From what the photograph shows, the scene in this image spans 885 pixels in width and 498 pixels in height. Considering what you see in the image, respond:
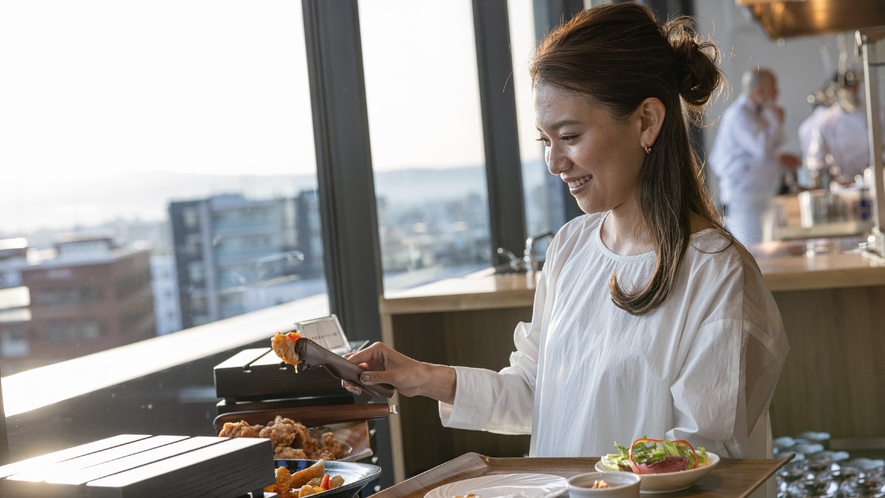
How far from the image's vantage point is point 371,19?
11.1ft

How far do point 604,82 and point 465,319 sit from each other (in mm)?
1515

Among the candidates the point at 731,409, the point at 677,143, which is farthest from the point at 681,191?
the point at 731,409

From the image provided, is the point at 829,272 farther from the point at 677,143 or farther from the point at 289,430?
the point at 289,430

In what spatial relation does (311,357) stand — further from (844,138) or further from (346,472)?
(844,138)

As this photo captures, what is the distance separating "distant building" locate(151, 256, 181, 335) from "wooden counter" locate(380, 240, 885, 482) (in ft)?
2.53

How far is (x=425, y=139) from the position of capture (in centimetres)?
378

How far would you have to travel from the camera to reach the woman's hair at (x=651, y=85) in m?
1.60

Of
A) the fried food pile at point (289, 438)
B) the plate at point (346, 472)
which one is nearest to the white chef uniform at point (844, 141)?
the fried food pile at point (289, 438)

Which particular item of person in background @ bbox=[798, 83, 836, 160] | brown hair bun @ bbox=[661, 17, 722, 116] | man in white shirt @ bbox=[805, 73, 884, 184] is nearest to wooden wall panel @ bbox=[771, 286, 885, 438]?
brown hair bun @ bbox=[661, 17, 722, 116]

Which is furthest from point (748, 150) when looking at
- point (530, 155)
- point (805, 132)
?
point (805, 132)

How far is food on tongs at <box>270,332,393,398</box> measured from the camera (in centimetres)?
138

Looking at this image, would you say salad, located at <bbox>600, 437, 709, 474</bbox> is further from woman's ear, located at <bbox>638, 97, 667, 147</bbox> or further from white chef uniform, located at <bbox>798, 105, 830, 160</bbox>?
white chef uniform, located at <bbox>798, 105, 830, 160</bbox>

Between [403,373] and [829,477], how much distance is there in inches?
46.9

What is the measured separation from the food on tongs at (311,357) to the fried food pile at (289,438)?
12 cm
